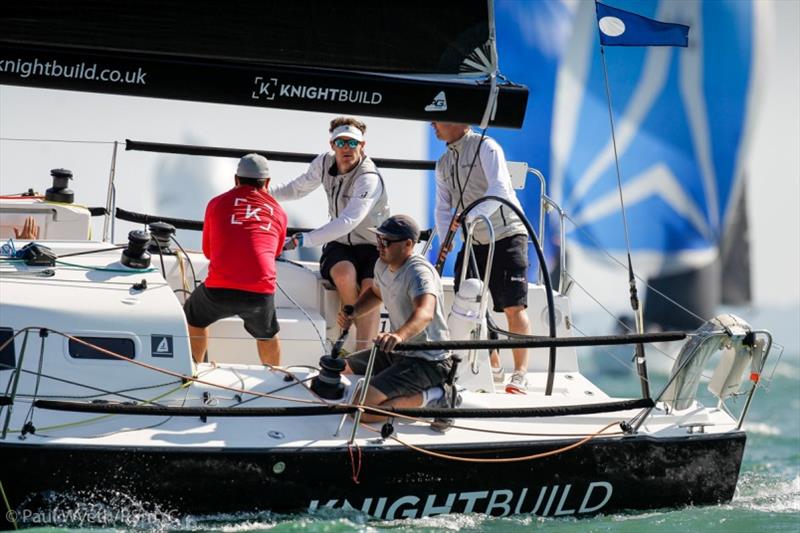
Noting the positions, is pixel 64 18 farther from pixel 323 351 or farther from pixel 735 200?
pixel 735 200

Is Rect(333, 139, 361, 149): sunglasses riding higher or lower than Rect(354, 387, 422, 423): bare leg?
higher

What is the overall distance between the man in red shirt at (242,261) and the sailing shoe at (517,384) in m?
1.24

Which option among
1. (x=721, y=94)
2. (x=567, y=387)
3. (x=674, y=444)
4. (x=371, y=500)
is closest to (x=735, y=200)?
(x=721, y=94)

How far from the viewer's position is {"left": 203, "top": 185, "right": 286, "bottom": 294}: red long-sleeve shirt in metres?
6.30

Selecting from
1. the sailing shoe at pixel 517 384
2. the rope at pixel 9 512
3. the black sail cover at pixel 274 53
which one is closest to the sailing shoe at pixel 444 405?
the sailing shoe at pixel 517 384

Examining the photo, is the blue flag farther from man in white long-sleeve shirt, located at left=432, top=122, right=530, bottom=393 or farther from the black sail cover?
the black sail cover

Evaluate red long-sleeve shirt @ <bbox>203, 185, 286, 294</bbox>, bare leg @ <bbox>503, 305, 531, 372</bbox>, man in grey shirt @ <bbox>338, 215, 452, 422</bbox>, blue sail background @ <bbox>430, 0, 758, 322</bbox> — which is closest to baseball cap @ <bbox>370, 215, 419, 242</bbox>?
man in grey shirt @ <bbox>338, 215, 452, 422</bbox>

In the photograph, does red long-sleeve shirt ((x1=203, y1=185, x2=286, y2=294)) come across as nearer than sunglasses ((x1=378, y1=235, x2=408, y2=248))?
No

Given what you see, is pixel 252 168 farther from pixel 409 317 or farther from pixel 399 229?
pixel 409 317

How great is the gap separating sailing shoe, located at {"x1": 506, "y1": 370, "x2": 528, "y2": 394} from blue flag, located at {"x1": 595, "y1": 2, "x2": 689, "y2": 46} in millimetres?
1797

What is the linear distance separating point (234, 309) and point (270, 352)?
0.33m

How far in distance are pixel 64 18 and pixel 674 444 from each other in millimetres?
3352

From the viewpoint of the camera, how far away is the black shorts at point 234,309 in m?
6.31

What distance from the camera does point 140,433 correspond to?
18.8ft
